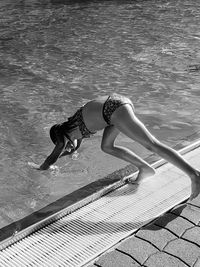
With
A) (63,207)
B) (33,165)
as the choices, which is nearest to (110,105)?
(63,207)

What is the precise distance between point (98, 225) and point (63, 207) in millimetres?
602

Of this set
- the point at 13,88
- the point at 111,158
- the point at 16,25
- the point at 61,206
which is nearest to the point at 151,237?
the point at 61,206

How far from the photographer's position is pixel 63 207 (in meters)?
4.06

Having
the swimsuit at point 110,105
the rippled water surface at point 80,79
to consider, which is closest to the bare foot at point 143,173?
the swimsuit at point 110,105

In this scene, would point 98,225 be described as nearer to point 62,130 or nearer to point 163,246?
point 163,246

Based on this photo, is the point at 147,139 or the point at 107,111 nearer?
the point at 147,139

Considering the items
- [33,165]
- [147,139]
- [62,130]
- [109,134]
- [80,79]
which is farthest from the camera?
[80,79]

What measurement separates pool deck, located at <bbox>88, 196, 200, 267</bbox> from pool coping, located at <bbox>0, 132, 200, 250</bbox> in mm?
630

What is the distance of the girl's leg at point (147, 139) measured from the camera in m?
3.63

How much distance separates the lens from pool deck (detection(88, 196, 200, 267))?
9.90 ft

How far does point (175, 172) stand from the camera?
14.1 feet

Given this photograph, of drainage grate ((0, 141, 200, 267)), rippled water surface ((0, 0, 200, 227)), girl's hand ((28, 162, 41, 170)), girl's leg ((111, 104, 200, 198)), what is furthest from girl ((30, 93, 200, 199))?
girl's hand ((28, 162, 41, 170))

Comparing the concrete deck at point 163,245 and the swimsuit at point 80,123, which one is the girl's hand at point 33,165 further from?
the concrete deck at point 163,245

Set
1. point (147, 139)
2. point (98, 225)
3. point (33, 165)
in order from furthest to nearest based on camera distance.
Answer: point (33, 165)
point (147, 139)
point (98, 225)
